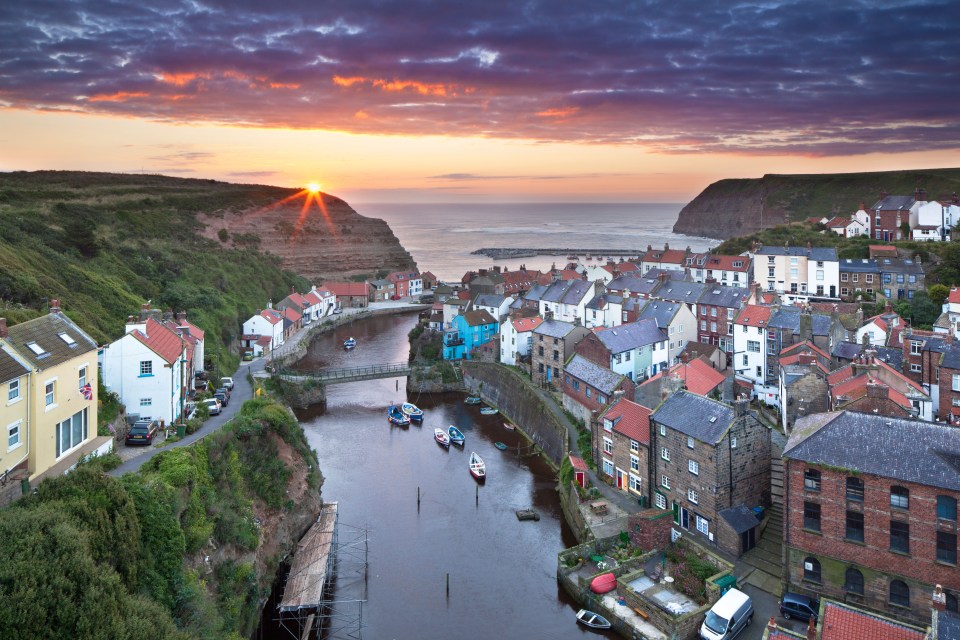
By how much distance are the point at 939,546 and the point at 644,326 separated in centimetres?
2387

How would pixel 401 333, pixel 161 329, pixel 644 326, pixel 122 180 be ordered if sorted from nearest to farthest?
pixel 161 329 → pixel 644 326 → pixel 401 333 → pixel 122 180

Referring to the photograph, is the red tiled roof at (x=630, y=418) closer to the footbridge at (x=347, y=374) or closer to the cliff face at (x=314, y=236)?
the footbridge at (x=347, y=374)

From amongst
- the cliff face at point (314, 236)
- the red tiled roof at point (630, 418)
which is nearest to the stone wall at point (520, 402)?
the red tiled roof at point (630, 418)

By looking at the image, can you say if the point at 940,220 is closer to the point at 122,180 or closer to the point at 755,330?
the point at 755,330

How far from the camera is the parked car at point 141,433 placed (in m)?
23.4

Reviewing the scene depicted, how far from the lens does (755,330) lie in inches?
1524

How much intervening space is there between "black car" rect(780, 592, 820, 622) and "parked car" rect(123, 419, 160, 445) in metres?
21.1

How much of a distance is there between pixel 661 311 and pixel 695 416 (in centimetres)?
1989

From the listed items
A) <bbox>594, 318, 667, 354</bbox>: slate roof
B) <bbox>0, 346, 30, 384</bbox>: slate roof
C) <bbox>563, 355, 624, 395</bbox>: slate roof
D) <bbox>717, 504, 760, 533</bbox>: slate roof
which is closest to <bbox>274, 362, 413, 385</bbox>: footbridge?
<bbox>563, 355, 624, 395</bbox>: slate roof

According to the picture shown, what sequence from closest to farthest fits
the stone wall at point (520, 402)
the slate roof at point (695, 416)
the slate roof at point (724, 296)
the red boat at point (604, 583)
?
the red boat at point (604, 583) < the slate roof at point (695, 416) < the stone wall at point (520, 402) < the slate roof at point (724, 296)

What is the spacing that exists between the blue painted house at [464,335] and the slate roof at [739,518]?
29.9m

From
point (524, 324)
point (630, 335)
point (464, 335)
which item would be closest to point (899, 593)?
point (630, 335)

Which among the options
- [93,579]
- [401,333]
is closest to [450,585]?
[93,579]

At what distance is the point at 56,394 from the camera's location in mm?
19547
